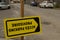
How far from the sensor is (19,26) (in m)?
3.28

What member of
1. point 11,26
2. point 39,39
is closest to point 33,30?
point 11,26

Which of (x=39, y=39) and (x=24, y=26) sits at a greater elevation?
(x=24, y=26)

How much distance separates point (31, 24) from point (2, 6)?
32029 millimetres

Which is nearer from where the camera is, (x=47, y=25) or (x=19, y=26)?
(x=19, y=26)

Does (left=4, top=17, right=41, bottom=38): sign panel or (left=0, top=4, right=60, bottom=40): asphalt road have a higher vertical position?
(left=4, top=17, right=41, bottom=38): sign panel

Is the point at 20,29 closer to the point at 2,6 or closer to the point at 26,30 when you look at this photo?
the point at 26,30

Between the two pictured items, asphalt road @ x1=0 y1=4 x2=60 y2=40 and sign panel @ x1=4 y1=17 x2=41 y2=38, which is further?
asphalt road @ x1=0 y1=4 x2=60 y2=40

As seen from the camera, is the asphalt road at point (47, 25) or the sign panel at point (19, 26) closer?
the sign panel at point (19, 26)

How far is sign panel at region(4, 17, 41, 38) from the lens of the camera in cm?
324

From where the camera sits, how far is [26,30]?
131 inches

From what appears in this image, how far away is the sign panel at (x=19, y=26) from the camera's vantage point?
3.24m

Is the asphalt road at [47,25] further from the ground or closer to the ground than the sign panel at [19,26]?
closer to the ground

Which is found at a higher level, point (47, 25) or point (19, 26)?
point (19, 26)

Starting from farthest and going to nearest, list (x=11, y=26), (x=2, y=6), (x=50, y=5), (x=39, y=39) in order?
(x=50, y=5) → (x=2, y=6) → (x=39, y=39) → (x=11, y=26)
